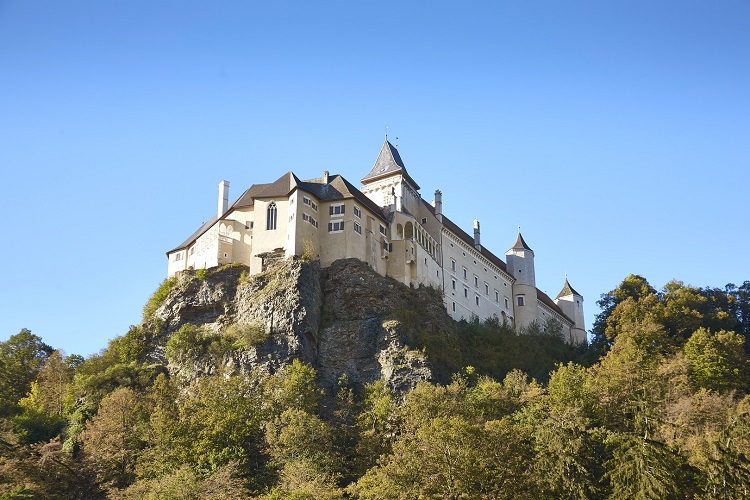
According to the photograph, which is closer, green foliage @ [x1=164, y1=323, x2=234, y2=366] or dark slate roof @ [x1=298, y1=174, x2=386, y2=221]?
green foliage @ [x1=164, y1=323, x2=234, y2=366]

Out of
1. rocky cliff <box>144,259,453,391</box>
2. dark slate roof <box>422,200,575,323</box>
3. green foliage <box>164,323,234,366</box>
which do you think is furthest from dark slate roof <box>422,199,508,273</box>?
green foliage <box>164,323,234,366</box>

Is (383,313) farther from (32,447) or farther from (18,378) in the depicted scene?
(18,378)

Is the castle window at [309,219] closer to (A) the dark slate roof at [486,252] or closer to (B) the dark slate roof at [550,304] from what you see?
(A) the dark slate roof at [486,252]

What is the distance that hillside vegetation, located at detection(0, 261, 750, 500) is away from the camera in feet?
183

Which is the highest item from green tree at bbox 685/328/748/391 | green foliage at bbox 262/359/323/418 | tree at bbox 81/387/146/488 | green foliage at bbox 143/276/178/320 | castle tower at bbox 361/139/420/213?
castle tower at bbox 361/139/420/213

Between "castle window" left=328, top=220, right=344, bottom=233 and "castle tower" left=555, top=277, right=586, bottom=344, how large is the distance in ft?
128

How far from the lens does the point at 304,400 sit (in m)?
66.9

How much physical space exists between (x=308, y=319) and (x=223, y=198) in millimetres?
19831

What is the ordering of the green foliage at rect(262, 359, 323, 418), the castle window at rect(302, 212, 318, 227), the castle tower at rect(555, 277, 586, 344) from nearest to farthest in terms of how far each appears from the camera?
the green foliage at rect(262, 359, 323, 418) < the castle window at rect(302, 212, 318, 227) < the castle tower at rect(555, 277, 586, 344)

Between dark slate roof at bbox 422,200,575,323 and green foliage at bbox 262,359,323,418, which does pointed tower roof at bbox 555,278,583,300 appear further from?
green foliage at bbox 262,359,323,418

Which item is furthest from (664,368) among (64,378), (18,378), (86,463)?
(18,378)

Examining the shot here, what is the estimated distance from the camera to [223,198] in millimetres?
89438

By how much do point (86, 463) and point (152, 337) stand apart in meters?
16.8

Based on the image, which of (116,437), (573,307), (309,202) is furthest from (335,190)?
(573,307)
